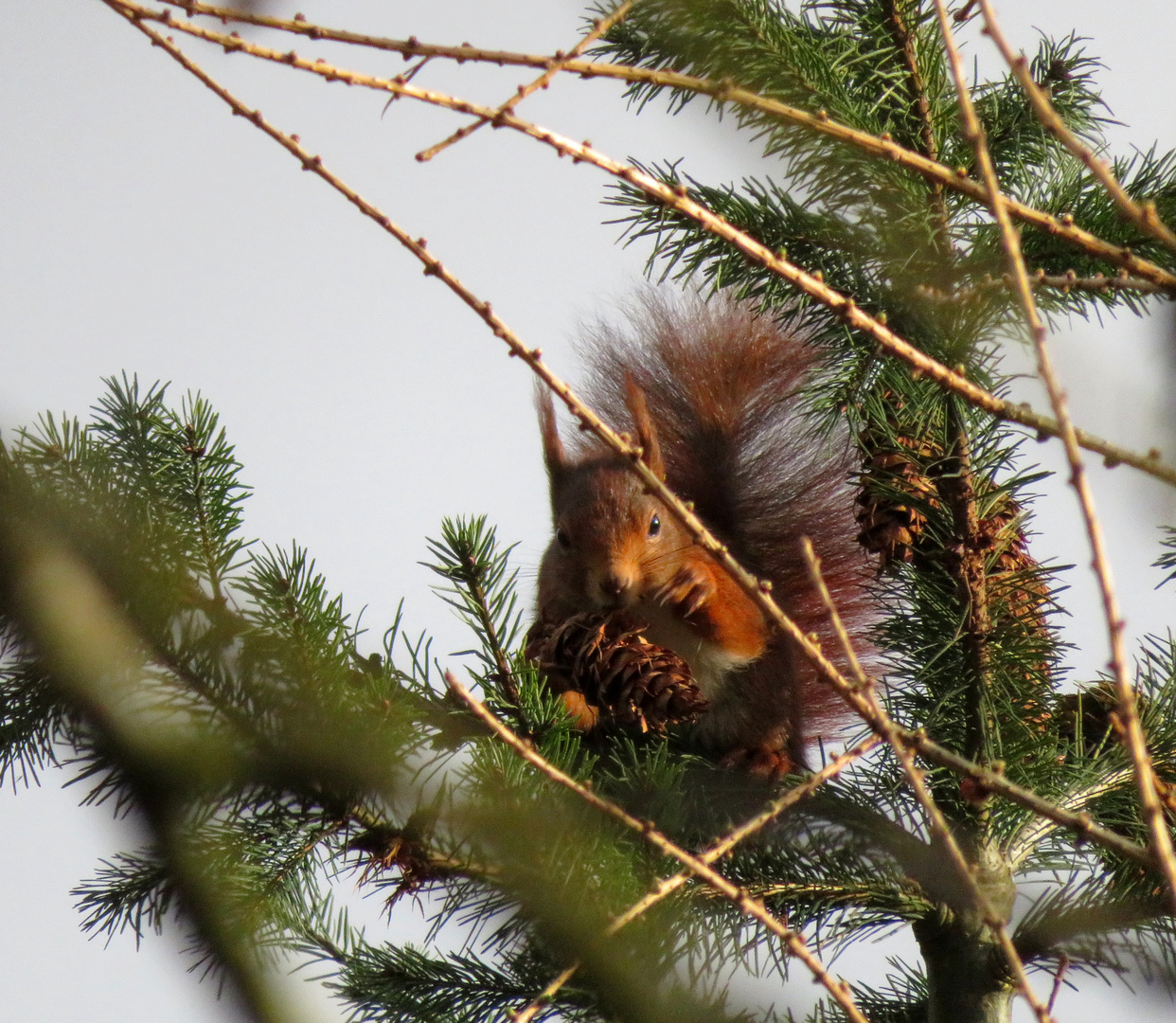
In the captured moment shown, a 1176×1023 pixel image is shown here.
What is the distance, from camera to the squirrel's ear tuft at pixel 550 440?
5.93 feet

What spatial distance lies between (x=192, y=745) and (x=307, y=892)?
734 millimetres

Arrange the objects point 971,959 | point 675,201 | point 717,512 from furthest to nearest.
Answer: point 717,512, point 971,959, point 675,201

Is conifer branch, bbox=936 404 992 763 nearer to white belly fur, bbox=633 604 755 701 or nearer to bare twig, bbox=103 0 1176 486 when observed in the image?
bare twig, bbox=103 0 1176 486

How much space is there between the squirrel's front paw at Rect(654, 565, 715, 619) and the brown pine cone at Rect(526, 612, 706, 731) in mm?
265

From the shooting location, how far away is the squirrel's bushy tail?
1652mm

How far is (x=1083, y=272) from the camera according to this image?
0.99 meters

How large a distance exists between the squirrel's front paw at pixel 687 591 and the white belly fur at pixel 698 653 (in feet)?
0.06

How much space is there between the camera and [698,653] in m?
1.60

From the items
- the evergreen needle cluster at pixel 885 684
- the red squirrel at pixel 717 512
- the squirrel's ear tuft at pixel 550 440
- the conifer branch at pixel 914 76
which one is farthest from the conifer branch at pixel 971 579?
the squirrel's ear tuft at pixel 550 440

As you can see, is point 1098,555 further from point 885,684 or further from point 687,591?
point 687,591

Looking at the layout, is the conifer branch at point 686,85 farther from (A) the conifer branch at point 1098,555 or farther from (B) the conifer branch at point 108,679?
(B) the conifer branch at point 108,679

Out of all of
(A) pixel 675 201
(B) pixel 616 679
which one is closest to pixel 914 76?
(A) pixel 675 201

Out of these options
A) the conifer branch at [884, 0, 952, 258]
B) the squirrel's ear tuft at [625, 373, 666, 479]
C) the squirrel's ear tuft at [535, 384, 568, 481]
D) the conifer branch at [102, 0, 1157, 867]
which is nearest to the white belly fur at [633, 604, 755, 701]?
the squirrel's ear tuft at [625, 373, 666, 479]

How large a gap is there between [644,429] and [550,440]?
0.32 metres
